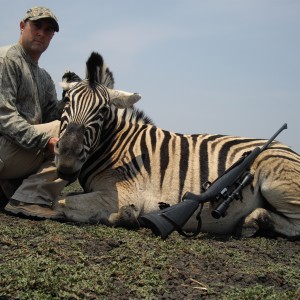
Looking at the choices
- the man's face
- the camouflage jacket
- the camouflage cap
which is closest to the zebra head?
the camouflage jacket

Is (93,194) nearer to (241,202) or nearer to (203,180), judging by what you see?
(203,180)

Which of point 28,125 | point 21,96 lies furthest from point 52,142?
point 21,96

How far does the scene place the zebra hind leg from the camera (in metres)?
5.14

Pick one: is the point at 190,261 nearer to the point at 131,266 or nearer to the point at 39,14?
the point at 131,266

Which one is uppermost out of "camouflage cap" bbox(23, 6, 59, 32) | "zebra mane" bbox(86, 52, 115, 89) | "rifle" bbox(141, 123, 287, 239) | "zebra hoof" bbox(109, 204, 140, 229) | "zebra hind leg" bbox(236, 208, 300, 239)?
"camouflage cap" bbox(23, 6, 59, 32)

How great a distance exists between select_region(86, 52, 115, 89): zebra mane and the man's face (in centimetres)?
72

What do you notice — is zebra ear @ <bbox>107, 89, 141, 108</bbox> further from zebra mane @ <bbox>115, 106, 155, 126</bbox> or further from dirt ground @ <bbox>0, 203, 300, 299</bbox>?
dirt ground @ <bbox>0, 203, 300, 299</bbox>

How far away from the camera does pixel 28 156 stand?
551 centimetres

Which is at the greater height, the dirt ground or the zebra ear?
the zebra ear

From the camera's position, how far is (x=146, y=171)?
17.7ft

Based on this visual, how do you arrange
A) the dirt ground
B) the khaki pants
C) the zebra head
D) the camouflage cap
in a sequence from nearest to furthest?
the dirt ground < the zebra head < the khaki pants < the camouflage cap

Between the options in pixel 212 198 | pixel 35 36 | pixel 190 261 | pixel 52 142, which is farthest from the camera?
pixel 35 36

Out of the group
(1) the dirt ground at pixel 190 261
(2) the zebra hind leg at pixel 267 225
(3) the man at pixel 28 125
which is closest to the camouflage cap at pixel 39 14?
(3) the man at pixel 28 125

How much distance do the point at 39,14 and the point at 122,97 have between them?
1.49 meters
